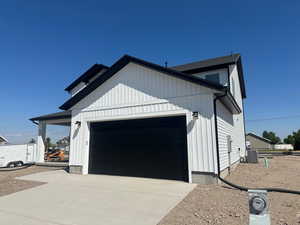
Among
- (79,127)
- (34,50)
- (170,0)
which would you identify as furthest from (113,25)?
(79,127)

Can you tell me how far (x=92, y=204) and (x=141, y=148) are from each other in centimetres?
399

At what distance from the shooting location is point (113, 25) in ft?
38.3

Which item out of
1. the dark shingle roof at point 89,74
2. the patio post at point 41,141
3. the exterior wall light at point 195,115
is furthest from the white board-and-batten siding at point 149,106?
the patio post at point 41,141

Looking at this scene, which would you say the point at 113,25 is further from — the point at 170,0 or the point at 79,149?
the point at 79,149

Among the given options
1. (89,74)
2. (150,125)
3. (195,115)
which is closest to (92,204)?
(150,125)

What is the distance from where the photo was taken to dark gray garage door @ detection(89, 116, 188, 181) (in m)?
7.57

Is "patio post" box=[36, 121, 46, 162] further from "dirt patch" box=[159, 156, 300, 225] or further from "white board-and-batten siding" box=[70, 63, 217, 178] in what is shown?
"dirt patch" box=[159, 156, 300, 225]

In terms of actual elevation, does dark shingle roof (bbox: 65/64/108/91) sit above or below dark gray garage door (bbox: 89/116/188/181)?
above

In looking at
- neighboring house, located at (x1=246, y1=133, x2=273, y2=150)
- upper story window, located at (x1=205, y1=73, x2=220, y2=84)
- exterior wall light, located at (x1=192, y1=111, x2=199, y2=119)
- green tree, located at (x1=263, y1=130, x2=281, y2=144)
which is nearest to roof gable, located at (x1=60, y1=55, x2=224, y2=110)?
exterior wall light, located at (x1=192, y1=111, x2=199, y2=119)

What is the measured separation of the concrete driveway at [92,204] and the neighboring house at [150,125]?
141 centimetres

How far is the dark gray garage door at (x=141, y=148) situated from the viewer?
757cm

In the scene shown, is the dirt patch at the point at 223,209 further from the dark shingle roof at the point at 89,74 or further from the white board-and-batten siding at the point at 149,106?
the dark shingle roof at the point at 89,74

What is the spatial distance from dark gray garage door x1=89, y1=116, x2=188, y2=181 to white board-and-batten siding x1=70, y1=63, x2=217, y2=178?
1.20 feet

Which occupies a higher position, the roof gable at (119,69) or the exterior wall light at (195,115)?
the roof gable at (119,69)
